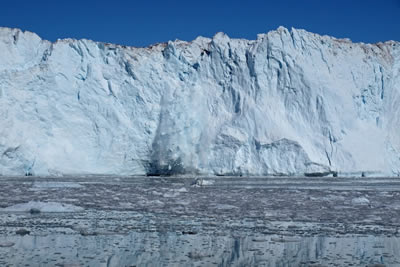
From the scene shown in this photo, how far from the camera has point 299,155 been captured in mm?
22188

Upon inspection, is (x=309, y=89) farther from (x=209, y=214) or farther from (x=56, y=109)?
(x=209, y=214)

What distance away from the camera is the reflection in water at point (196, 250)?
4.39 m

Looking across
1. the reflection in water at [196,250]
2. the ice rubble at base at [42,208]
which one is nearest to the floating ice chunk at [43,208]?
the ice rubble at base at [42,208]

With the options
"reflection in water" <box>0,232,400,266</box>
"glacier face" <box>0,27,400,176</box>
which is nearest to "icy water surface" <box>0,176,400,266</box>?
"reflection in water" <box>0,232,400,266</box>

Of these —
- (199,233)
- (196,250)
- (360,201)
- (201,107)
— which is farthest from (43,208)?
(201,107)

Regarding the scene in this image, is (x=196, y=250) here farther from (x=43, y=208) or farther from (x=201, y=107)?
(x=201, y=107)

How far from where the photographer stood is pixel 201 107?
79.1 ft

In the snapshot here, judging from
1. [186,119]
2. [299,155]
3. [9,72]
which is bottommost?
[299,155]

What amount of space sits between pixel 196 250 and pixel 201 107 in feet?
63.5

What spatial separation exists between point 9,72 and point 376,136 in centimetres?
1582

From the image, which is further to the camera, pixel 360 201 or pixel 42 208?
pixel 360 201

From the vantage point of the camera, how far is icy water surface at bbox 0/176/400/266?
4.53m

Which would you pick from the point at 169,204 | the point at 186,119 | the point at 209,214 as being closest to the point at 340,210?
the point at 209,214

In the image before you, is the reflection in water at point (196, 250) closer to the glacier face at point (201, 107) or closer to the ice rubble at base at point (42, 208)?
the ice rubble at base at point (42, 208)
